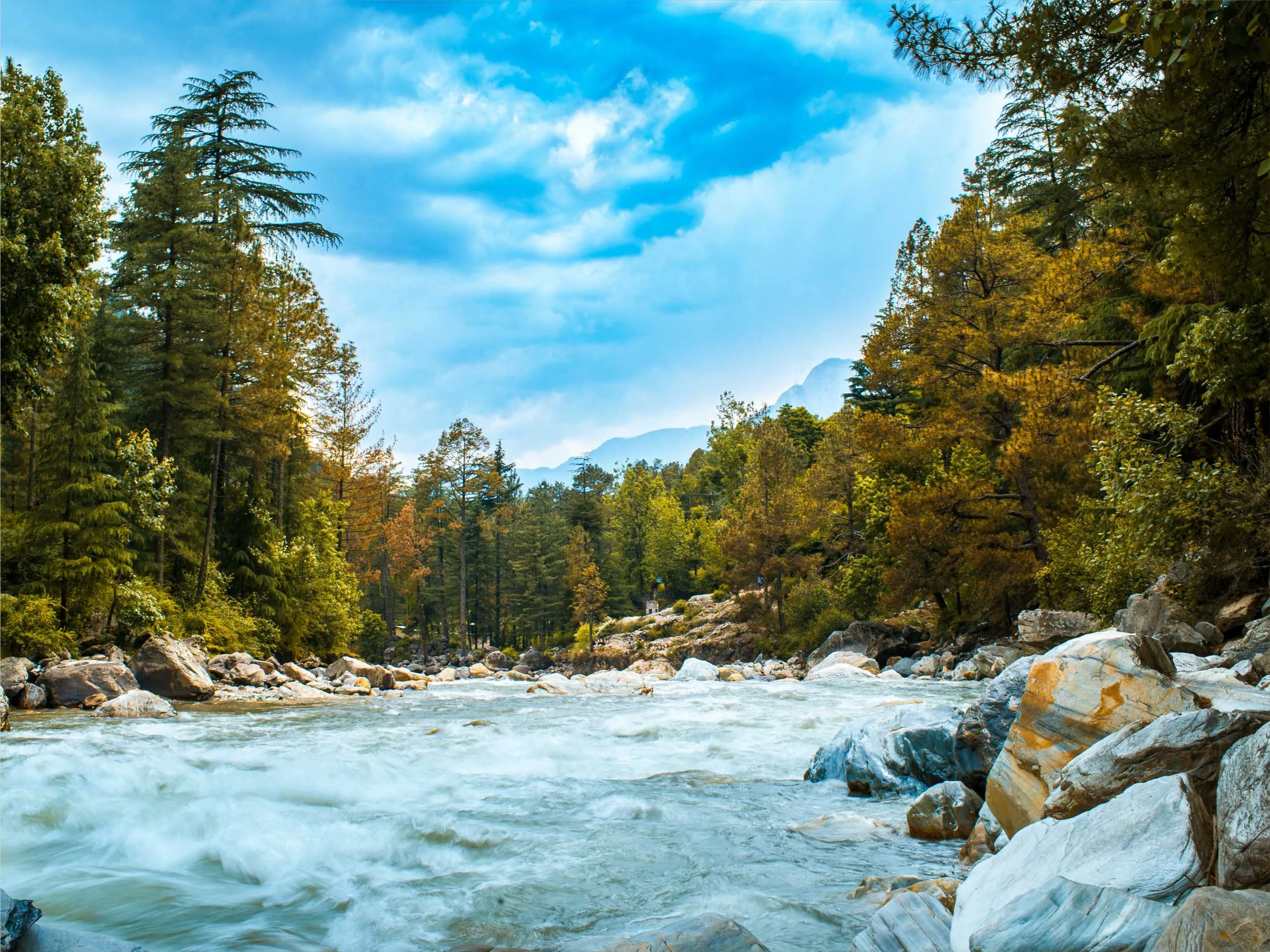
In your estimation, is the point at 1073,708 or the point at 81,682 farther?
the point at 81,682

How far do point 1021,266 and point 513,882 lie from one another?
70.2 feet

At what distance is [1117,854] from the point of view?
9.90ft

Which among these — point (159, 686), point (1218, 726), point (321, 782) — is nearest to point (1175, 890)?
point (1218, 726)

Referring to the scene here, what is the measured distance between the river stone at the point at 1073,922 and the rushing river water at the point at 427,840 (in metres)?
1.15

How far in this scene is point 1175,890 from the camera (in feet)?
9.04

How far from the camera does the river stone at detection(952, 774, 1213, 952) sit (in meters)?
2.83

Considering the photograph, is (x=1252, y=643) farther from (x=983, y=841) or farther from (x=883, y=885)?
(x=883, y=885)

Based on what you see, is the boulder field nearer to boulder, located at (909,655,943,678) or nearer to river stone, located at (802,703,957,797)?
river stone, located at (802,703,957,797)

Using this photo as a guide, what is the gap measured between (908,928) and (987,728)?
3362 mm

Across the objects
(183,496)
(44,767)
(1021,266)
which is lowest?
(44,767)

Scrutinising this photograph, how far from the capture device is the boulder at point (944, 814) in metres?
5.32

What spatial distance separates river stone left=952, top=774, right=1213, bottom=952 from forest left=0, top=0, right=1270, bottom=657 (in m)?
3.07

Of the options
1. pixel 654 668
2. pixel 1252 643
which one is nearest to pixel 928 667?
pixel 1252 643

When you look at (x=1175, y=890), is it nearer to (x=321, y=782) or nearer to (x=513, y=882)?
(x=513, y=882)
